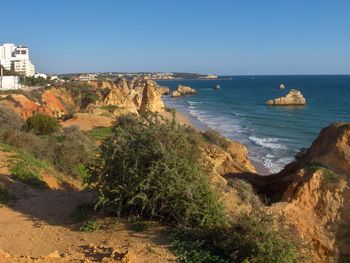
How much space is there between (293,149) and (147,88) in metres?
23.6

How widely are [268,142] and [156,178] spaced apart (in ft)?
112

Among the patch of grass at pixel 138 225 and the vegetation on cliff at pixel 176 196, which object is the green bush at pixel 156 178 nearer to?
the vegetation on cliff at pixel 176 196

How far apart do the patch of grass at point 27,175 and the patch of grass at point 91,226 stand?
535cm

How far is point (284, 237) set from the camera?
809 centimetres

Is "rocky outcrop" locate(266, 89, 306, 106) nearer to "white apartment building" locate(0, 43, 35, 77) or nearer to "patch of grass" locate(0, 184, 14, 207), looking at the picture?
"patch of grass" locate(0, 184, 14, 207)

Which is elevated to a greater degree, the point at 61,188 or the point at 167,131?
the point at 167,131

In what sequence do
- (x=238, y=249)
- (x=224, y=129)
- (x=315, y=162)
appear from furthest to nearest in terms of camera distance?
(x=224, y=129) < (x=315, y=162) < (x=238, y=249)

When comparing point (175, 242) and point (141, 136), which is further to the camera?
point (141, 136)

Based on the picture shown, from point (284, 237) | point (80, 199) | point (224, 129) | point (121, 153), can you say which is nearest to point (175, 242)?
point (284, 237)

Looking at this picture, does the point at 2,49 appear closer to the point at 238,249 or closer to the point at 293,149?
the point at 293,149

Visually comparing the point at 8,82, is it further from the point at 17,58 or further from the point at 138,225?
the point at 17,58

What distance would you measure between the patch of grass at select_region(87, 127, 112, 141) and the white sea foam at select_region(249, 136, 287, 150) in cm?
1517

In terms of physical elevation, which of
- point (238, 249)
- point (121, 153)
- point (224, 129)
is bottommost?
point (224, 129)

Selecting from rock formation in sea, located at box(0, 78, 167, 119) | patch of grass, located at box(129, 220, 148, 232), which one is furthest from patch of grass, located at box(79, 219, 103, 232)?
rock formation in sea, located at box(0, 78, 167, 119)
